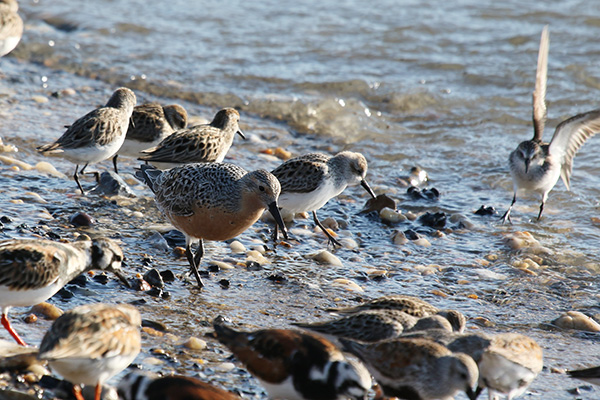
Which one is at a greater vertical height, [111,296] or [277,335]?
[277,335]

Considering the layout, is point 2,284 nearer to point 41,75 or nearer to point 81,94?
point 81,94

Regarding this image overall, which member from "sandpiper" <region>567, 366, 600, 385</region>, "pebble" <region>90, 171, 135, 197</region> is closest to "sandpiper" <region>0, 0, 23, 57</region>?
"pebble" <region>90, 171, 135, 197</region>

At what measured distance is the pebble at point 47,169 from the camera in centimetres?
796

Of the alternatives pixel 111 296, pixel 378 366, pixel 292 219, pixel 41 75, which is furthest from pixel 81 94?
pixel 378 366

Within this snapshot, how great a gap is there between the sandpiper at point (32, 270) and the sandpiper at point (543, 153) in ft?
16.4

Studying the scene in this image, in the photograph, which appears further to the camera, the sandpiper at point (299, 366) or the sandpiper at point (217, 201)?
the sandpiper at point (217, 201)

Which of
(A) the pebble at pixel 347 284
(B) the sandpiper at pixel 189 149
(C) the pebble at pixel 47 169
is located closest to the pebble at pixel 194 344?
(A) the pebble at pixel 347 284

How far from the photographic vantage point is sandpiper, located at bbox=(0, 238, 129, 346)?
4.48 m

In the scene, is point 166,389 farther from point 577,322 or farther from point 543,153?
point 543,153

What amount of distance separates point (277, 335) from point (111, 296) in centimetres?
172

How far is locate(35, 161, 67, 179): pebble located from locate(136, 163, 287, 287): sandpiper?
221 cm

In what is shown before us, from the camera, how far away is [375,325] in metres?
4.73

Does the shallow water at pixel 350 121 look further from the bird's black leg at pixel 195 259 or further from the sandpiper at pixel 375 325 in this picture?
the sandpiper at pixel 375 325

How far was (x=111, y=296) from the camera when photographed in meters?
5.55
